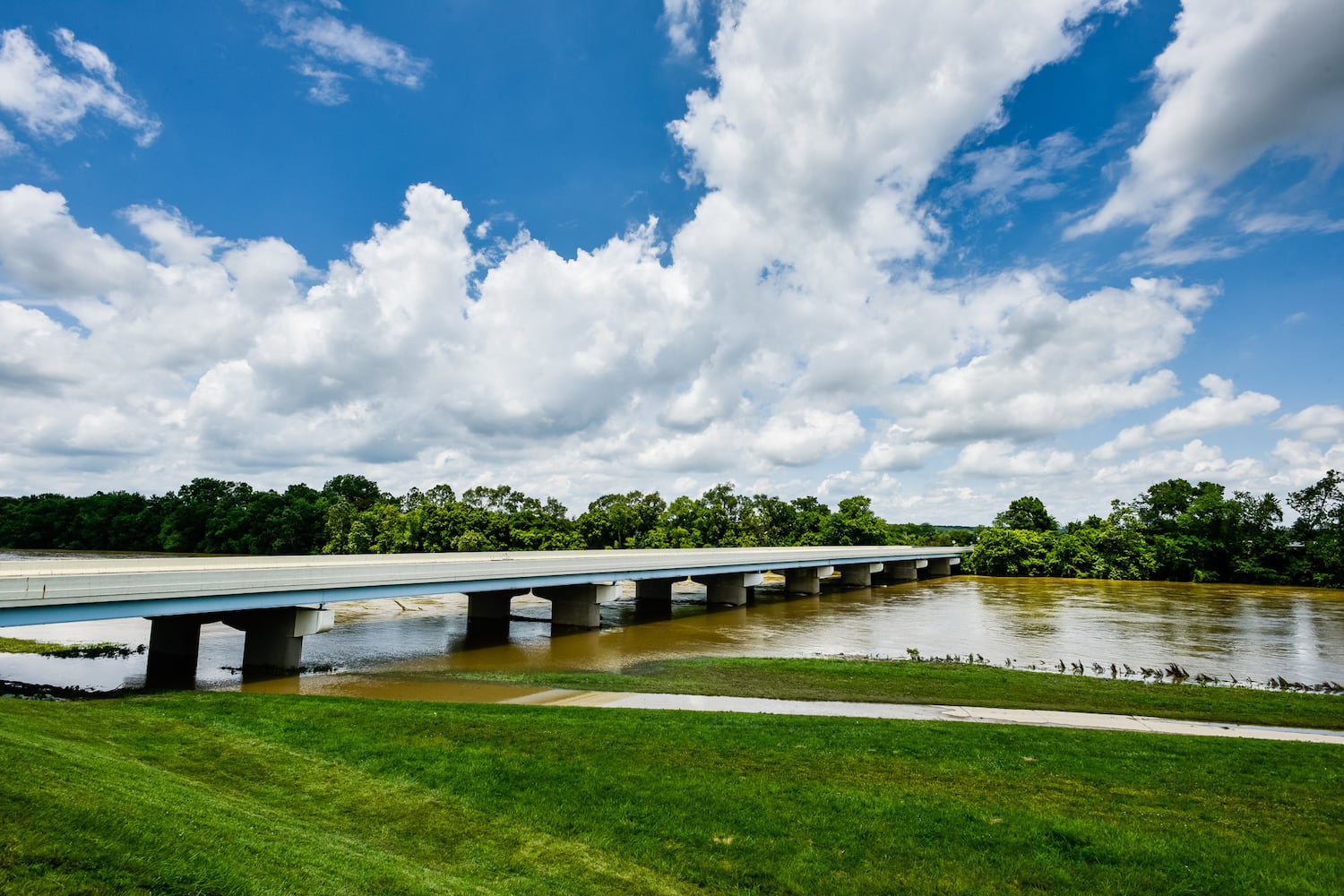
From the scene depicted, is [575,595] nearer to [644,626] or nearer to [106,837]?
[644,626]

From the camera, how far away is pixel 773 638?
33.2m

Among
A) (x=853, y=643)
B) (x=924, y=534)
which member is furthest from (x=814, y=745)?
(x=924, y=534)

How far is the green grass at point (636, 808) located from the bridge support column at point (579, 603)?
20.4 meters

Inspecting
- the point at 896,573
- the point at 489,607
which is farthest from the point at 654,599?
the point at 896,573

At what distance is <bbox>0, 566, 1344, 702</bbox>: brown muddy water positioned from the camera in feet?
72.4

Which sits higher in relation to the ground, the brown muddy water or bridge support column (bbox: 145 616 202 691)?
bridge support column (bbox: 145 616 202 691)

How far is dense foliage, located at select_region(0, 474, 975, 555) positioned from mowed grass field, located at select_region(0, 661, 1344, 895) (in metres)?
62.2

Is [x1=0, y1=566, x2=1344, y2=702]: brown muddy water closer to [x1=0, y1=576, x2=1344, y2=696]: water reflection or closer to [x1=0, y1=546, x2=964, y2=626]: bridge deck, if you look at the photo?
[x1=0, y1=576, x2=1344, y2=696]: water reflection

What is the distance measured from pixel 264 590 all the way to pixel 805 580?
43.8 meters

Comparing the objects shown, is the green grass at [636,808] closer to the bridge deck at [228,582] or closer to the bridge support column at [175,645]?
the bridge deck at [228,582]

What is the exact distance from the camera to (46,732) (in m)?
9.67

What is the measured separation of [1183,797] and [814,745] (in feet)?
17.4

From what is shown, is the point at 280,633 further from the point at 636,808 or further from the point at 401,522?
the point at 401,522

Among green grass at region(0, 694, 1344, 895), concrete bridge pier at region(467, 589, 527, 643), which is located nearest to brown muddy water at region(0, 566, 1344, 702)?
concrete bridge pier at region(467, 589, 527, 643)
